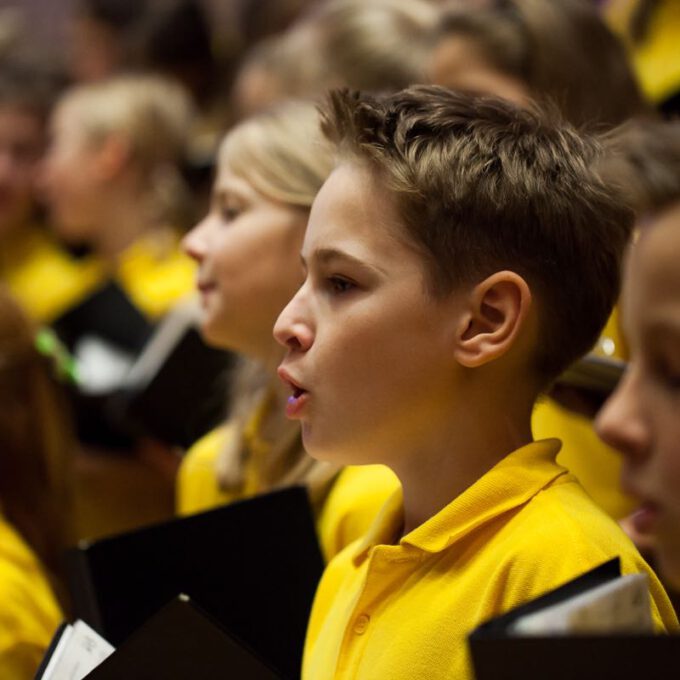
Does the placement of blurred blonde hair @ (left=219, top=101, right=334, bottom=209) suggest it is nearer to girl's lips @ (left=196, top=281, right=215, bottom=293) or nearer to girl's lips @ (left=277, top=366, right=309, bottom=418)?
girl's lips @ (left=196, top=281, right=215, bottom=293)

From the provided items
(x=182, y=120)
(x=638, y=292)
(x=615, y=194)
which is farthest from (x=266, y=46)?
(x=638, y=292)

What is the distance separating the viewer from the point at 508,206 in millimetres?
941

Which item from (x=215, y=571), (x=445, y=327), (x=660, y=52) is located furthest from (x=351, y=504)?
(x=660, y=52)

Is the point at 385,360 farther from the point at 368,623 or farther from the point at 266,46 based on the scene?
the point at 266,46

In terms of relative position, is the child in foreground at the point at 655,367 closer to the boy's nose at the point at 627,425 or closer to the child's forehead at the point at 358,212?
the boy's nose at the point at 627,425

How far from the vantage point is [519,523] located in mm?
909

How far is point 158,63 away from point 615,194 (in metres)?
2.53

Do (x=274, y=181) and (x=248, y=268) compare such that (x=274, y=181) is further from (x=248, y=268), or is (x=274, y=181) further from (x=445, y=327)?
(x=445, y=327)

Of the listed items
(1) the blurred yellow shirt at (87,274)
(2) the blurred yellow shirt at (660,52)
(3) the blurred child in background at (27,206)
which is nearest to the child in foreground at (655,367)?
(2) the blurred yellow shirt at (660,52)

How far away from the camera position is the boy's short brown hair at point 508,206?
0.95m

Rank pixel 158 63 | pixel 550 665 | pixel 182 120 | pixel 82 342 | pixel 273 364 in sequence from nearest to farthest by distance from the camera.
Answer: pixel 550 665, pixel 273 364, pixel 82 342, pixel 182 120, pixel 158 63

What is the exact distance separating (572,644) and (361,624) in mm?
337

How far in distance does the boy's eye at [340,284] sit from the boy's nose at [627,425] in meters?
0.31

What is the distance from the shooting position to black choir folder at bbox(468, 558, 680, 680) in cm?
63
